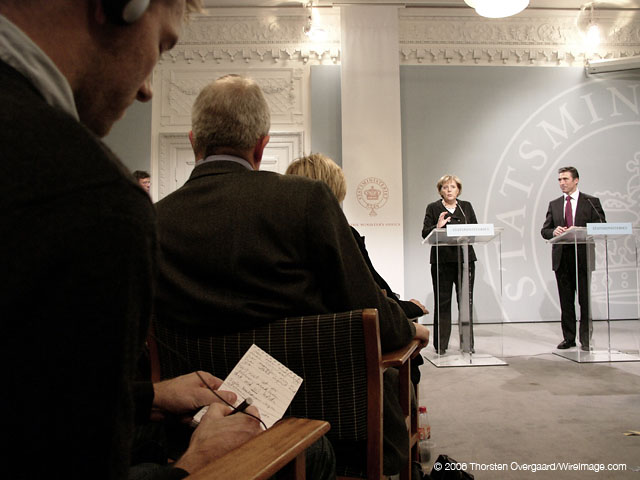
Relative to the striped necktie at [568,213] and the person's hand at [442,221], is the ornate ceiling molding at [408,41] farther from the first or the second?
the person's hand at [442,221]

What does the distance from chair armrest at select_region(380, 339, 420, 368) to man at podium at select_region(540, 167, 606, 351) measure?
12.2ft

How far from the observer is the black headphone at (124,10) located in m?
0.46

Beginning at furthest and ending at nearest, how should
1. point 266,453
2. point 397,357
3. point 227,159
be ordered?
point 227,159 → point 397,357 → point 266,453

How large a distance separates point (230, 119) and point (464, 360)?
3478mm

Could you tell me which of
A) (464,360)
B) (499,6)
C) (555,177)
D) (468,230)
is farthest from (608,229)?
(555,177)

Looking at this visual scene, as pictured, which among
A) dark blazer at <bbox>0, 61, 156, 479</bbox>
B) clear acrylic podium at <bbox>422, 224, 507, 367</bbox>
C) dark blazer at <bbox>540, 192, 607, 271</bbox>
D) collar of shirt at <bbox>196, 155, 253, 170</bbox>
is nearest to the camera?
dark blazer at <bbox>0, 61, 156, 479</bbox>

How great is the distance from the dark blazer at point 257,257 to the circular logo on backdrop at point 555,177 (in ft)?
18.6

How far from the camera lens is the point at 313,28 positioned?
21.5ft

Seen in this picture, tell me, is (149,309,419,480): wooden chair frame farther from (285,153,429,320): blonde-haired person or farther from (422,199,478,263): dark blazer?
(422,199,478,263): dark blazer

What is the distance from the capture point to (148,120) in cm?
666

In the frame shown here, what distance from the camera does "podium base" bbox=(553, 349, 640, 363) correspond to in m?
4.24

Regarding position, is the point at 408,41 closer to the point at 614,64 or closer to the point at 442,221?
the point at 614,64

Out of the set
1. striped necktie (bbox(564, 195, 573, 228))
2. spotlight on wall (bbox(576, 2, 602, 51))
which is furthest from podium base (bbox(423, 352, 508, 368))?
spotlight on wall (bbox(576, 2, 602, 51))

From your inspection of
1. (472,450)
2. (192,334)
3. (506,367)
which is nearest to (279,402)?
(192,334)
